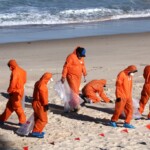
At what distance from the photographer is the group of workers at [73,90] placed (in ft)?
41.4

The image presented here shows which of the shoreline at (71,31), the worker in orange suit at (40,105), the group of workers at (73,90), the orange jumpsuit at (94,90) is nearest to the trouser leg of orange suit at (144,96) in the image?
the group of workers at (73,90)

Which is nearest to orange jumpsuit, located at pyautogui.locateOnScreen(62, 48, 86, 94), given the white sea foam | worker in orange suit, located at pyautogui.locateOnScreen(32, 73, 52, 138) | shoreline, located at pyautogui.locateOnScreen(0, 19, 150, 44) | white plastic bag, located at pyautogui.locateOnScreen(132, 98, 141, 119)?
white plastic bag, located at pyautogui.locateOnScreen(132, 98, 141, 119)

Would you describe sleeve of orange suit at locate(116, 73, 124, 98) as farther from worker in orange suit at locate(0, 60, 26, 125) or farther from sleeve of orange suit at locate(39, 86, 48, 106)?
worker in orange suit at locate(0, 60, 26, 125)

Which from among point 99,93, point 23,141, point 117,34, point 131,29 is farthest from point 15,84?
point 131,29

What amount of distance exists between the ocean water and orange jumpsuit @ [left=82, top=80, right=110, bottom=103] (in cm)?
1064

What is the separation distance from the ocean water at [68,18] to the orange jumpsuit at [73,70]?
1106cm

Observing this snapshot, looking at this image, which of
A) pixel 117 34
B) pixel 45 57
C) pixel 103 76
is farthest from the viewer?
pixel 117 34

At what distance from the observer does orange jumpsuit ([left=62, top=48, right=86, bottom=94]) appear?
14.5m

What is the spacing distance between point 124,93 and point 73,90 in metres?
1.75

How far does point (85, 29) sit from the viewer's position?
2945 centimetres

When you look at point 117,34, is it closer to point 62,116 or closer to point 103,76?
point 103,76

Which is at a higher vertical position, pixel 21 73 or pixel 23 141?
pixel 21 73

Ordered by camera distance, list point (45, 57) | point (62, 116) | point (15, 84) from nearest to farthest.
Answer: point (15, 84) → point (62, 116) → point (45, 57)

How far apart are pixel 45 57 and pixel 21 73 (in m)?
8.47
